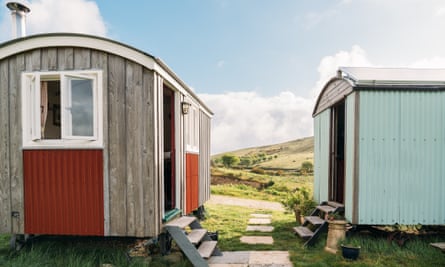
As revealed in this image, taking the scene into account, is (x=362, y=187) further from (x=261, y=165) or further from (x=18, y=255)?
(x=261, y=165)

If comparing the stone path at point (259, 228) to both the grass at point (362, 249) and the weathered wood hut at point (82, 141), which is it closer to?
the grass at point (362, 249)

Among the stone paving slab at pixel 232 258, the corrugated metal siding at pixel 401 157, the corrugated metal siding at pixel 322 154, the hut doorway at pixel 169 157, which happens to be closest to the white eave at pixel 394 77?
the corrugated metal siding at pixel 401 157

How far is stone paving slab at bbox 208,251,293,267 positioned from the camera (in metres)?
4.47

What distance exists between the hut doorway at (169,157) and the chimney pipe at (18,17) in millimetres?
2555

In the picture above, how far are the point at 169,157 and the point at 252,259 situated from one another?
2.34 meters

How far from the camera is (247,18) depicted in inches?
330

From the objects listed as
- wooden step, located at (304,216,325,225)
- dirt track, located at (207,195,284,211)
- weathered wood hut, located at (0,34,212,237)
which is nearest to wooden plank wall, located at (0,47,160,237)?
weathered wood hut, located at (0,34,212,237)

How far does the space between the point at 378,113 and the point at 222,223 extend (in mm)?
4080

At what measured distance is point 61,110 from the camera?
420cm

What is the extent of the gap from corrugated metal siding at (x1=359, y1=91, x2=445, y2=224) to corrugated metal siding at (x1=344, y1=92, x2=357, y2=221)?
0.13 m

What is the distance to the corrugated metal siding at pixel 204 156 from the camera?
24.9 feet

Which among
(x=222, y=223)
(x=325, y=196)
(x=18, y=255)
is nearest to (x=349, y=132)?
(x=325, y=196)

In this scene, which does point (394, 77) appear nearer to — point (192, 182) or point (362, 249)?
point (362, 249)

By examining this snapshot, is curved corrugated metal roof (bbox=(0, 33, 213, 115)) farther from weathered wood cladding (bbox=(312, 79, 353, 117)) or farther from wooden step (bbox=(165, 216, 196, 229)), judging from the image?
weathered wood cladding (bbox=(312, 79, 353, 117))
